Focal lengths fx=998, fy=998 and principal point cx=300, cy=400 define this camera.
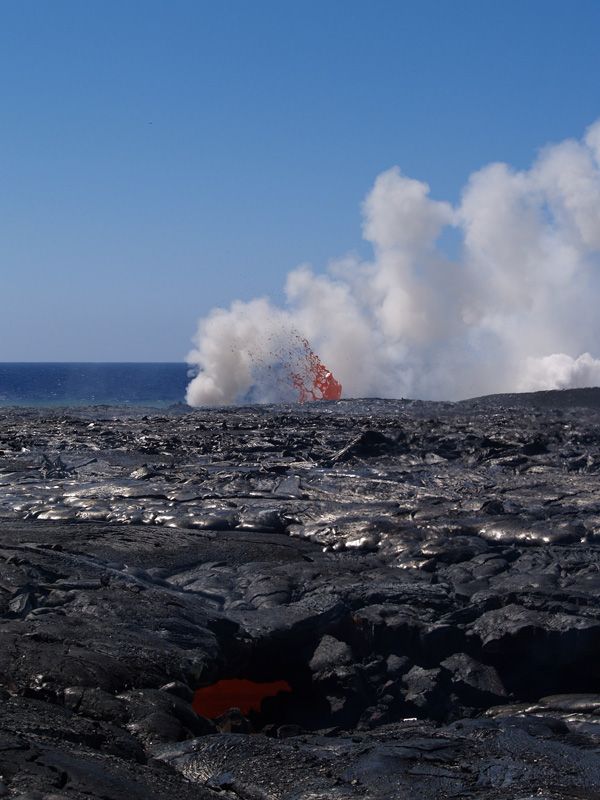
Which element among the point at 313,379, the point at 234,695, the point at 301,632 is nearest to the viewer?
the point at 234,695

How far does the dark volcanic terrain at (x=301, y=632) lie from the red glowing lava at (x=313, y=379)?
3429cm

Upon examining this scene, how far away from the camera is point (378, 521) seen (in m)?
13.7

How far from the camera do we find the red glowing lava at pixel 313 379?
174 feet

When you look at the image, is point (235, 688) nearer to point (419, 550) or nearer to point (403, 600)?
point (403, 600)

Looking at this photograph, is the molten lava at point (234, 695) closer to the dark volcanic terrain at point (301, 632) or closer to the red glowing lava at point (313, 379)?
the dark volcanic terrain at point (301, 632)

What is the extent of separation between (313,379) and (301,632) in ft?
145

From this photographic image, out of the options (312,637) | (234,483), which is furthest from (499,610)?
(234,483)

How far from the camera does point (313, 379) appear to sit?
2098 inches

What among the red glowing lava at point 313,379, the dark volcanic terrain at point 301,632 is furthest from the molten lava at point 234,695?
the red glowing lava at point 313,379

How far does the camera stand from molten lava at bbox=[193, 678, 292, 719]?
864 centimetres

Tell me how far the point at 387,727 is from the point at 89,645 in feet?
7.95

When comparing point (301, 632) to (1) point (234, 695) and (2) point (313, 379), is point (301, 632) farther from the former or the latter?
(2) point (313, 379)

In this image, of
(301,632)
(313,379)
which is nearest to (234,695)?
(301,632)

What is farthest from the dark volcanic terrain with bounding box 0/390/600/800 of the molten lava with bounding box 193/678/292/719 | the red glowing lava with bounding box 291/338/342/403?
the red glowing lava with bounding box 291/338/342/403
